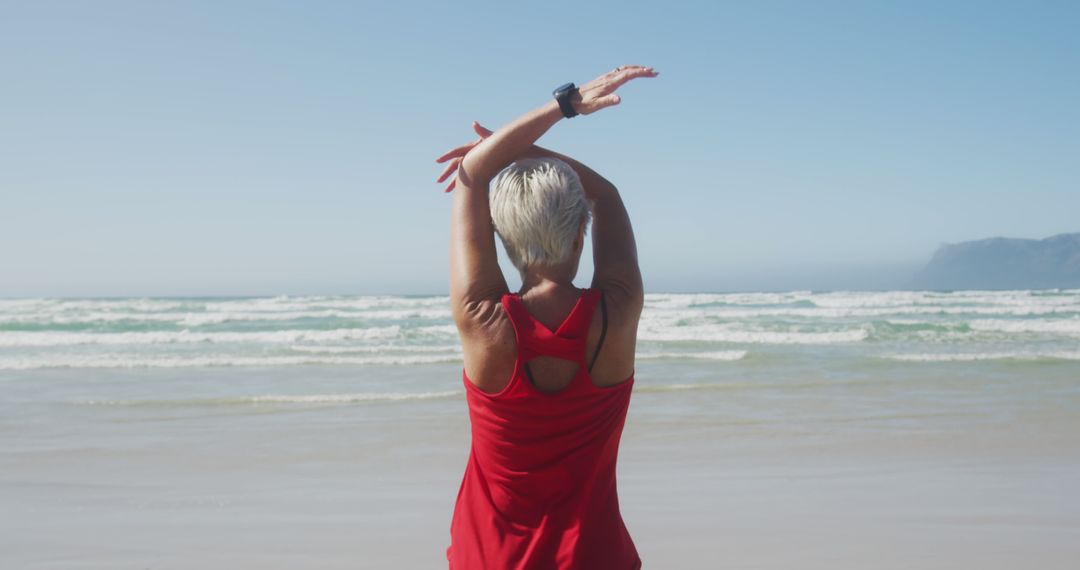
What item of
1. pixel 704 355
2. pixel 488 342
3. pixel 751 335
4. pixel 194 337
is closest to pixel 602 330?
pixel 488 342

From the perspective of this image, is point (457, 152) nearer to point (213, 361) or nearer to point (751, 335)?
point (213, 361)

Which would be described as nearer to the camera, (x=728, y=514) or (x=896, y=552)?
(x=896, y=552)

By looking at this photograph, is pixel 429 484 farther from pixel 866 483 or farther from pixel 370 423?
pixel 866 483

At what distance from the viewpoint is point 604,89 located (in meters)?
1.68

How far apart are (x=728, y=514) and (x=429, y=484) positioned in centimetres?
226

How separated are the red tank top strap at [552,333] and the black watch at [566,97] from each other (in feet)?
1.19

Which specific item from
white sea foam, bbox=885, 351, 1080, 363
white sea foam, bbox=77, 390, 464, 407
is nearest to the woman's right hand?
white sea foam, bbox=77, 390, 464, 407

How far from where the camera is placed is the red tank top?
1544 mm

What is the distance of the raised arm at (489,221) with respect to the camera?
159cm

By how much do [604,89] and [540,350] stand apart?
1.74 ft

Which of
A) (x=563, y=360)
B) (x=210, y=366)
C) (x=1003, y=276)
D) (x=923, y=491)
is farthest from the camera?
(x=1003, y=276)

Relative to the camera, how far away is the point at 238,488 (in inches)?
259

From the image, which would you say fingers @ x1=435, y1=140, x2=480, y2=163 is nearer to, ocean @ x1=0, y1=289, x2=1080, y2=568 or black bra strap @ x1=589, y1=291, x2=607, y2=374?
black bra strap @ x1=589, y1=291, x2=607, y2=374

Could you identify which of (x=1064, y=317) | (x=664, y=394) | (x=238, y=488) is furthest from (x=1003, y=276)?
(x=238, y=488)
